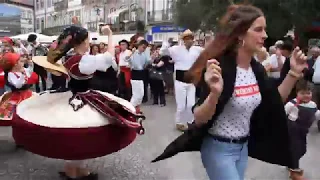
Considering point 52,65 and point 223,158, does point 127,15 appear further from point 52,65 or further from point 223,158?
point 223,158

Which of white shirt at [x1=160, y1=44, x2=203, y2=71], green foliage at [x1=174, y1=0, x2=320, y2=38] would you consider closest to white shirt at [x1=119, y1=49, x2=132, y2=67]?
white shirt at [x1=160, y1=44, x2=203, y2=71]

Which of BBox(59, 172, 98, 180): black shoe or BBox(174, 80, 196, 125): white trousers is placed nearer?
BBox(59, 172, 98, 180): black shoe

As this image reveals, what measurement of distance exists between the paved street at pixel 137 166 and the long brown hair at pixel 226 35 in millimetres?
2646

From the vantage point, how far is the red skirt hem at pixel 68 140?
450 cm

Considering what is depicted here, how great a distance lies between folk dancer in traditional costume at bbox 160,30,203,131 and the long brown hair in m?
5.07

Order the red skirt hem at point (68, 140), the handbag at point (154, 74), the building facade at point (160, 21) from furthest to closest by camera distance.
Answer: the building facade at point (160, 21)
the handbag at point (154, 74)
the red skirt hem at point (68, 140)

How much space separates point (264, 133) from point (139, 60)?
794 cm

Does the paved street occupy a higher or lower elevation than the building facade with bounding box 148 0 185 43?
lower

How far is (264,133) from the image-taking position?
326 centimetres

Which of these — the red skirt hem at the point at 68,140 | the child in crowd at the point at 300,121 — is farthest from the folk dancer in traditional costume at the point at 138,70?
the red skirt hem at the point at 68,140

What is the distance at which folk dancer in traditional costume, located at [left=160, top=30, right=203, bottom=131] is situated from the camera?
8.17 m

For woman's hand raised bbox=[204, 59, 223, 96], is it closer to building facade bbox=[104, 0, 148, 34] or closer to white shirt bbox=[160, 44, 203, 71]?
white shirt bbox=[160, 44, 203, 71]

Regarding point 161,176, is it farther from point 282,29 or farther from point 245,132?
point 282,29

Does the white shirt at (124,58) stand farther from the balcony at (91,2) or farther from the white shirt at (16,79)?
the balcony at (91,2)
